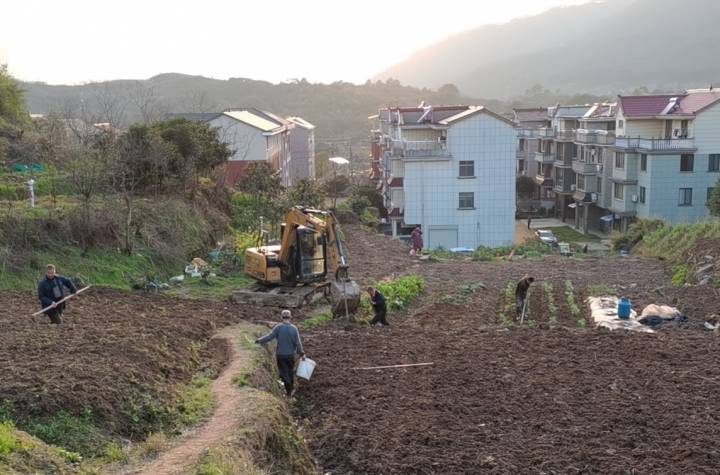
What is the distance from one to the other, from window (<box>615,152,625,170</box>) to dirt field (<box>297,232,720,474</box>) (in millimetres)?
26769

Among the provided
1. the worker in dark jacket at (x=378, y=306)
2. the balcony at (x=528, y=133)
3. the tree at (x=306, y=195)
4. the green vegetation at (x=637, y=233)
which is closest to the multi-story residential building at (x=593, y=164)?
the balcony at (x=528, y=133)

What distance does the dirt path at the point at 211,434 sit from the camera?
26.4ft

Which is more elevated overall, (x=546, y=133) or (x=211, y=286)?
(x=546, y=133)

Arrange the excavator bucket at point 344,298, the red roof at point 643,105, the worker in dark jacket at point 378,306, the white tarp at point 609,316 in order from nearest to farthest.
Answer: the white tarp at point 609,316, the worker in dark jacket at point 378,306, the excavator bucket at point 344,298, the red roof at point 643,105

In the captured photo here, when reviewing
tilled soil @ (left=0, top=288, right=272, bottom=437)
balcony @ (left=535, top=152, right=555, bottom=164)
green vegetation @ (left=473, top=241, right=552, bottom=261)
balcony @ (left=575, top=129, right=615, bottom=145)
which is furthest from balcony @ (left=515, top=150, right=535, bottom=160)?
tilled soil @ (left=0, top=288, right=272, bottom=437)

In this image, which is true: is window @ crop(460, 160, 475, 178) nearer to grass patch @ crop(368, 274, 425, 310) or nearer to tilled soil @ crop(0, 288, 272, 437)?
grass patch @ crop(368, 274, 425, 310)

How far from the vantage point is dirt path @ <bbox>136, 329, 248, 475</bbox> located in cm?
805

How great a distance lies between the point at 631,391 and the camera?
1198 centimetres

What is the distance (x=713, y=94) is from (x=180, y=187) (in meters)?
31.8

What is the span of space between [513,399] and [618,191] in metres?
37.0

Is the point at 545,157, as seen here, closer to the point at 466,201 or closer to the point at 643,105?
the point at 643,105

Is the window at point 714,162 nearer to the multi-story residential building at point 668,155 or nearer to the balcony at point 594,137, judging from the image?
the multi-story residential building at point 668,155

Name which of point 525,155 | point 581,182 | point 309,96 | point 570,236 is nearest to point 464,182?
point 570,236

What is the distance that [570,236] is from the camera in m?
46.9
